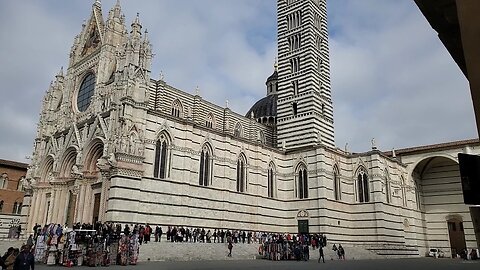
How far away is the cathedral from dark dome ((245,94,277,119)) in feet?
2.33

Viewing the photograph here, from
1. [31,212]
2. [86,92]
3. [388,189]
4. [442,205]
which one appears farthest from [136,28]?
[442,205]

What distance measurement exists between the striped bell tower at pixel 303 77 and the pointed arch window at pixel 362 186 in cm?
373

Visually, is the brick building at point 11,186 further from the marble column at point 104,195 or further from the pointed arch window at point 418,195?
the pointed arch window at point 418,195

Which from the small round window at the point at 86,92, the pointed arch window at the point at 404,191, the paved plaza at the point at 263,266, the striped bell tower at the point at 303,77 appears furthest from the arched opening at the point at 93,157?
the pointed arch window at the point at 404,191

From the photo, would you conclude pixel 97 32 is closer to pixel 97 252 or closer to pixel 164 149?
pixel 164 149

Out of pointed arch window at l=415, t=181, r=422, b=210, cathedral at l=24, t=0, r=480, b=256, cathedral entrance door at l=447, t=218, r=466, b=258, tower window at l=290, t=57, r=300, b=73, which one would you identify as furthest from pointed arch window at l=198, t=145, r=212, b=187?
cathedral entrance door at l=447, t=218, r=466, b=258

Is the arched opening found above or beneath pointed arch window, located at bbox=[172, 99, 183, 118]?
beneath

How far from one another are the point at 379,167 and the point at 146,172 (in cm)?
1921

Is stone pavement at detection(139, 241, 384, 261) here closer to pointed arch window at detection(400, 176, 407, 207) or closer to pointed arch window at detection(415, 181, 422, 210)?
→ pointed arch window at detection(400, 176, 407, 207)

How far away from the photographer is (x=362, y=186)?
32031 mm

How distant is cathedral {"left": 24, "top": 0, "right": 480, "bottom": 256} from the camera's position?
23109 millimetres

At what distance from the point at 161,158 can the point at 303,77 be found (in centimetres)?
1706

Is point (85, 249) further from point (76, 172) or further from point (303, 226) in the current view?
point (303, 226)

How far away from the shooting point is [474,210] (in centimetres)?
297
